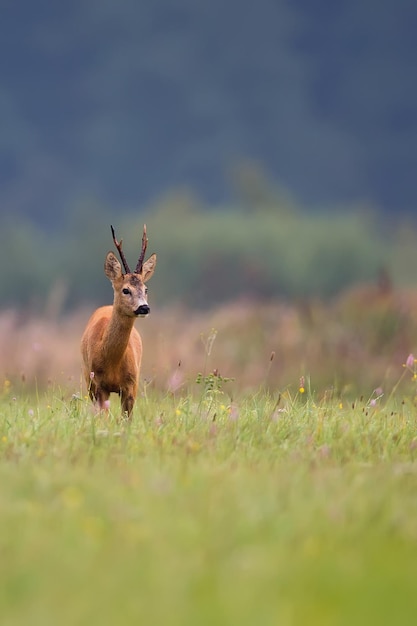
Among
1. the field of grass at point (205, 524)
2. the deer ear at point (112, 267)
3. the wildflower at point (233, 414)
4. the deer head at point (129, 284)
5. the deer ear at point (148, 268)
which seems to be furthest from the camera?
the deer ear at point (148, 268)

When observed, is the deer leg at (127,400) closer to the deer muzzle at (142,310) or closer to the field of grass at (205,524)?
the deer muzzle at (142,310)

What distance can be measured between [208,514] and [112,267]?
4828 millimetres

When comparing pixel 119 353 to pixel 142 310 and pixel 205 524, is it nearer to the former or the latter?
pixel 142 310

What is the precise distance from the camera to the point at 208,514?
5.44 meters

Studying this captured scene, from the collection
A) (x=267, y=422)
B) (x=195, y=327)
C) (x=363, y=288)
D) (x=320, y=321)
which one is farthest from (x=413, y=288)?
(x=267, y=422)

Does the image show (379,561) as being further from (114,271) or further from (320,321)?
(320,321)

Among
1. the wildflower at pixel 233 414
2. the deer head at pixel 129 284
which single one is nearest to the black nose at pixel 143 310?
the deer head at pixel 129 284

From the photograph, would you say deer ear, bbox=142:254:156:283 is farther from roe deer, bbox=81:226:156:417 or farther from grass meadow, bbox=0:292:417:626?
grass meadow, bbox=0:292:417:626

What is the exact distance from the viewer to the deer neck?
31.6 ft

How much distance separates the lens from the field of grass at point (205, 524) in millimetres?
4336

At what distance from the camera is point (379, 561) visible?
16.1 ft

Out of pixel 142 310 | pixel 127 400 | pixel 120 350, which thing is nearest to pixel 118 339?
pixel 120 350

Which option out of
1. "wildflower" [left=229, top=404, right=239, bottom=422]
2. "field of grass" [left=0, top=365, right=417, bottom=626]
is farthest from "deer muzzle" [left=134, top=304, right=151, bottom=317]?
"field of grass" [left=0, top=365, right=417, bottom=626]

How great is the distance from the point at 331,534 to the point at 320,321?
14409 millimetres
